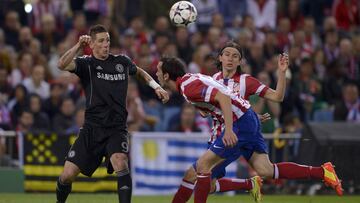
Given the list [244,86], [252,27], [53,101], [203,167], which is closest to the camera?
[203,167]

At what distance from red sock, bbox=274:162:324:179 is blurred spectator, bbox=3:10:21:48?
9.82 metres

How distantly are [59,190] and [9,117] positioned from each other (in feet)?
22.6

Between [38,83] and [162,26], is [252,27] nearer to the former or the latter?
[162,26]

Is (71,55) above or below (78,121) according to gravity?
above

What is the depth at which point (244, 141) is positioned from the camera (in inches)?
467

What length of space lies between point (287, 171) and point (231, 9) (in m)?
11.7

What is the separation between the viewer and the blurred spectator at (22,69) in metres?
19.7

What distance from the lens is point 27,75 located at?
19.9 m

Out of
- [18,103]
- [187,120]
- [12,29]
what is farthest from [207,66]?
[12,29]

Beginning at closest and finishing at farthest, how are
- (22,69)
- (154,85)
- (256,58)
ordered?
1. (154,85)
2. (22,69)
3. (256,58)

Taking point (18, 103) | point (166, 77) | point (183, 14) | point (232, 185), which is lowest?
point (232, 185)

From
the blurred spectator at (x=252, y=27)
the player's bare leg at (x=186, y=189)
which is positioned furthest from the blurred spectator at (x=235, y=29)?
the player's bare leg at (x=186, y=189)

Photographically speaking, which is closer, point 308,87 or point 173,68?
point 173,68

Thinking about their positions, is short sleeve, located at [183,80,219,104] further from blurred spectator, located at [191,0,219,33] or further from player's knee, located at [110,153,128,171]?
blurred spectator, located at [191,0,219,33]
